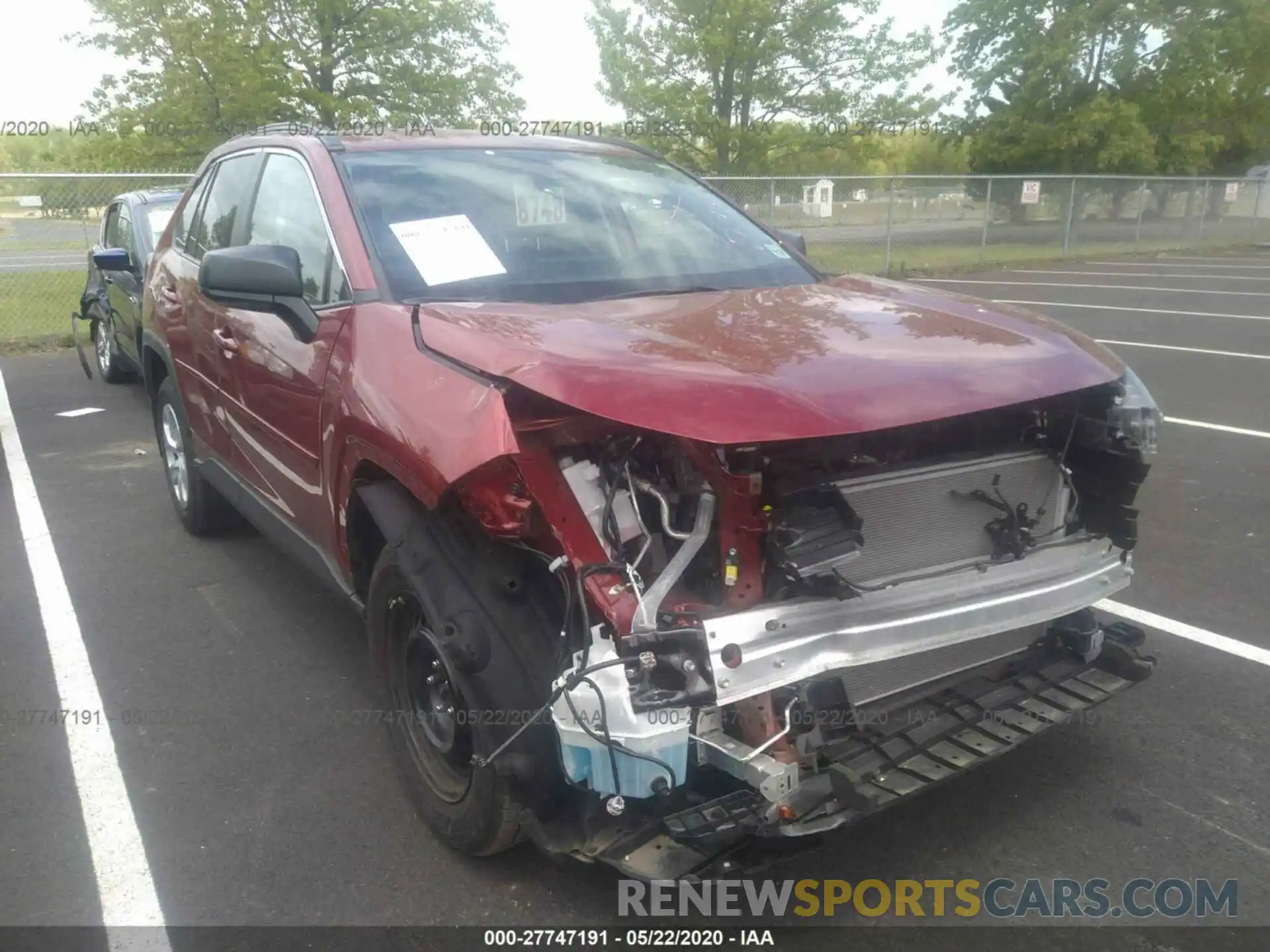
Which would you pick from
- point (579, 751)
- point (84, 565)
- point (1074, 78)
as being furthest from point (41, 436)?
point (1074, 78)

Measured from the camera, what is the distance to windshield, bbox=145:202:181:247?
827 centimetres

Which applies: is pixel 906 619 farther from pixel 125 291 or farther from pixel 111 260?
pixel 125 291

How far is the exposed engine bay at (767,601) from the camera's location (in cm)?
220

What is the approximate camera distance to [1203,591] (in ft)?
15.0

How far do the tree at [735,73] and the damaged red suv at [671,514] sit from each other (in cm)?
2464

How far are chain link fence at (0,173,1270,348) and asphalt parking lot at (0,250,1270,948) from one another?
598cm

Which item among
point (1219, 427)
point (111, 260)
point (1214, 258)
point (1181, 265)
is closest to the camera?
point (111, 260)

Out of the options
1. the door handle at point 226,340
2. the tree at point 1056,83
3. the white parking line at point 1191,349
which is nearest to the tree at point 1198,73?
the tree at point 1056,83

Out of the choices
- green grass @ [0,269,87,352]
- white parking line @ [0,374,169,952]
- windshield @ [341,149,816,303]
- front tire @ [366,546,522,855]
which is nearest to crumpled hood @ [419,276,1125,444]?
windshield @ [341,149,816,303]

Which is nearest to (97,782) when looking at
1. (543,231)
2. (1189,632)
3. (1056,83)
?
(543,231)

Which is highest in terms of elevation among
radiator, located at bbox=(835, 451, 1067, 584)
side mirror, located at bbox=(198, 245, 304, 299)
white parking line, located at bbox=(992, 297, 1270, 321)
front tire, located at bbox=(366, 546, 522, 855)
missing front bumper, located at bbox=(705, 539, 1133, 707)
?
side mirror, located at bbox=(198, 245, 304, 299)

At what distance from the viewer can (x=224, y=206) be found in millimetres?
4562

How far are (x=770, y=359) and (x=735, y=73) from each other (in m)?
26.8

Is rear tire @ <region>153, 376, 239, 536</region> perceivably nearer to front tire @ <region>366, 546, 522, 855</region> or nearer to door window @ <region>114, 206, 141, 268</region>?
front tire @ <region>366, 546, 522, 855</region>
